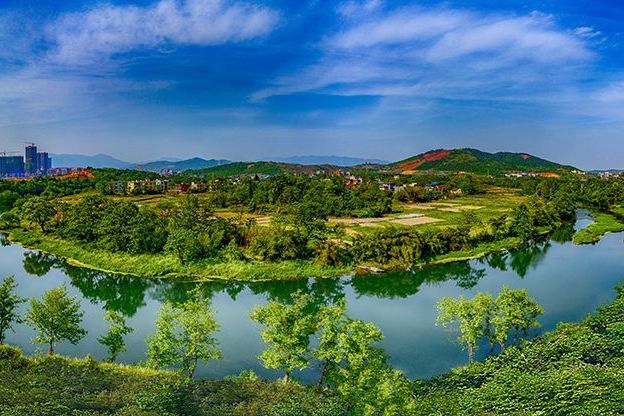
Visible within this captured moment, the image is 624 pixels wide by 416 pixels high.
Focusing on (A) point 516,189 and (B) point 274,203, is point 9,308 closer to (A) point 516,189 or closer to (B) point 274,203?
(B) point 274,203

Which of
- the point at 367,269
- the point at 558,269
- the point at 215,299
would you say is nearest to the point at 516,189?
the point at 558,269

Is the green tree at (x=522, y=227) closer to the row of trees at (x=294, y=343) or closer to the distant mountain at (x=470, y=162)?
the row of trees at (x=294, y=343)

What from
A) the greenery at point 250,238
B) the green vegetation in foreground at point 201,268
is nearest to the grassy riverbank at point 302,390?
the green vegetation in foreground at point 201,268

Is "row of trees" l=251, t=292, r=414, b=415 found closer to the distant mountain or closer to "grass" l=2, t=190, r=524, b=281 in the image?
"grass" l=2, t=190, r=524, b=281

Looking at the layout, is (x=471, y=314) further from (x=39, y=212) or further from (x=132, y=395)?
(x=39, y=212)

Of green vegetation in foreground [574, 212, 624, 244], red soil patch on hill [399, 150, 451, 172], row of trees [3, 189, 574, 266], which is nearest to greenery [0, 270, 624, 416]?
row of trees [3, 189, 574, 266]
